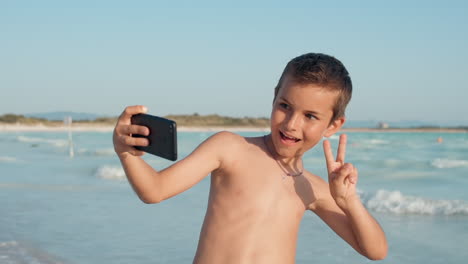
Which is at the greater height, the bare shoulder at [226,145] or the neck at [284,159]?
the bare shoulder at [226,145]

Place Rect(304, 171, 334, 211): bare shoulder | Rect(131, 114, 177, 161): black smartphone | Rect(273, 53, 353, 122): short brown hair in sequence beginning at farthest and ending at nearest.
→ 1. Rect(304, 171, 334, 211): bare shoulder
2. Rect(273, 53, 353, 122): short brown hair
3. Rect(131, 114, 177, 161): black smartphone

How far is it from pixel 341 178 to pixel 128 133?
797mm

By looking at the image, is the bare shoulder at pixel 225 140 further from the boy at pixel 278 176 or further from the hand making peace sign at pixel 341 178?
the hand making peace sign at pixel 341 178

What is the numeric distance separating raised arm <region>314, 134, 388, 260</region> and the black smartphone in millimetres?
714

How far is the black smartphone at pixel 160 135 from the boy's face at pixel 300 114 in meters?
0.59

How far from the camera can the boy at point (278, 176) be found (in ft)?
6.54

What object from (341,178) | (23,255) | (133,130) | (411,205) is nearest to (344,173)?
Answer: (341,178)

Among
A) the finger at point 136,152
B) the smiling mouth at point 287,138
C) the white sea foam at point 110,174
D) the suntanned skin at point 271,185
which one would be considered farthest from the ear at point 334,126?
the white sea foam at point 110,174

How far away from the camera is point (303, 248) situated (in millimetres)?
5242

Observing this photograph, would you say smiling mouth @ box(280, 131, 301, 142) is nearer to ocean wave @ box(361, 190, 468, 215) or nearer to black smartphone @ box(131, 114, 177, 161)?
black smartphone @ box(131, 114, 177, 161)

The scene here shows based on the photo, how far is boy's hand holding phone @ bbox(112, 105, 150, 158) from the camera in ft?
5.22

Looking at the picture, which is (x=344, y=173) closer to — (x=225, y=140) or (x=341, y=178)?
(x=341, y=178)

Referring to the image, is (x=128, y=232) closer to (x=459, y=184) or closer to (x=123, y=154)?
(x=123, y=154)

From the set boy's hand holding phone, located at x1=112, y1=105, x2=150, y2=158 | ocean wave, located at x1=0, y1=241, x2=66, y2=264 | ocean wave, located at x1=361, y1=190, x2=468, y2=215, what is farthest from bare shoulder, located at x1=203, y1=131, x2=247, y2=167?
ocean wave, located at x1=361, y1=190, x2=468, y2=215
